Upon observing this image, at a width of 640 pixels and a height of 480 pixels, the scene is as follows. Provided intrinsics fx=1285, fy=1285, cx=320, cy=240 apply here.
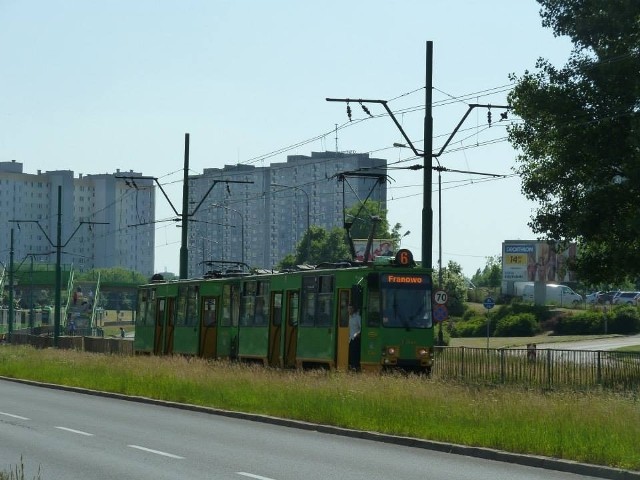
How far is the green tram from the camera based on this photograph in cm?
3092

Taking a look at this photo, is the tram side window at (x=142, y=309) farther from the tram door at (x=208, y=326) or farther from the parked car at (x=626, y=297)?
the parked car at (x=626, y=297)

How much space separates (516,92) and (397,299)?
1174 cm

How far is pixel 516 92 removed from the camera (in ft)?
133

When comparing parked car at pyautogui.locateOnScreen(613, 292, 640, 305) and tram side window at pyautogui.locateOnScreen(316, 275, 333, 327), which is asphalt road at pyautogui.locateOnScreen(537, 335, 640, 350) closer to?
tram side window at pyautogui.locateOnScreen(316, 275, 333, 327)

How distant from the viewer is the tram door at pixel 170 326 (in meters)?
43.8

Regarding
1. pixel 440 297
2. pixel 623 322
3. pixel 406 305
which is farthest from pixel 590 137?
pixel 623 322

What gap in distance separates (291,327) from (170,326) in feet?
35.4

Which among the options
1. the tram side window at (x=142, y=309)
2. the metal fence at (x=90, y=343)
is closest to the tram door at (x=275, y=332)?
the tram side window at (x=142, y=309)

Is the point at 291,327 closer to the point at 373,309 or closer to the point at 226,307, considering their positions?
the point at 373,309

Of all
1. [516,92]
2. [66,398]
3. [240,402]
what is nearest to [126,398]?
[66,398]

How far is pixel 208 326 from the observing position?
133 ft

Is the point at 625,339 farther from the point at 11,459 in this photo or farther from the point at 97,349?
the point at 11,459

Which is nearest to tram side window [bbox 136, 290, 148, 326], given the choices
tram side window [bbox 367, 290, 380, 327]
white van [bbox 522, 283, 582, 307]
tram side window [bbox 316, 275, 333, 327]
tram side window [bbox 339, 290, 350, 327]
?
tram side window [bbox 316, 275, 333, 327]

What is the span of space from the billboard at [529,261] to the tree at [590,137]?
56470 mm
